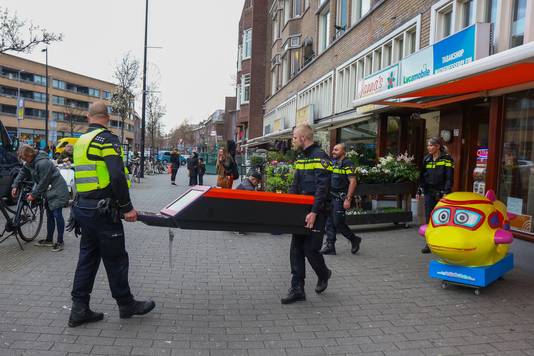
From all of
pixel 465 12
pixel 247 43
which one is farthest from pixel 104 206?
pixel 247 43

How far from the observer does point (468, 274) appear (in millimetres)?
5312

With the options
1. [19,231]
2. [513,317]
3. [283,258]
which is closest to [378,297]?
[513,317]

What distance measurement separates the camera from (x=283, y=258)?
7141 millimetres

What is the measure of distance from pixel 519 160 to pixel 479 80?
2397 millimetres

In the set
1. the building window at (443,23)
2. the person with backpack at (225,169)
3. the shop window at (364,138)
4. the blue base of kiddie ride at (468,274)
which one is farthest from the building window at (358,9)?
the blue base of kiddie ride at (468,274)

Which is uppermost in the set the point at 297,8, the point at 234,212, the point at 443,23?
the point at 297,8

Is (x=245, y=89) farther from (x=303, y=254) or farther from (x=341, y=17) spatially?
(x=303, y=254)

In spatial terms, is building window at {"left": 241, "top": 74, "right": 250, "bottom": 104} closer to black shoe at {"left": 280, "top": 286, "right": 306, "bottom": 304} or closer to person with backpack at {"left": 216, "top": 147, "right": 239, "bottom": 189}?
person with backpack at {"left": 216, "top": 147, "right": 239, "bottom": 189}

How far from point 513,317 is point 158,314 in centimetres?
356

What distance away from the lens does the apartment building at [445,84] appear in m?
6.92

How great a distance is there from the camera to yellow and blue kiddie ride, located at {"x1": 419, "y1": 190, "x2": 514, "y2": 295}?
5156mm

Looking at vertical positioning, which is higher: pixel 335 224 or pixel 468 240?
pixel 468 240

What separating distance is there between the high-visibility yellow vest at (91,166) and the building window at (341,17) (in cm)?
1406

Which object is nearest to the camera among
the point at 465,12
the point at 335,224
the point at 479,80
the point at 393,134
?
the point at 479,80
